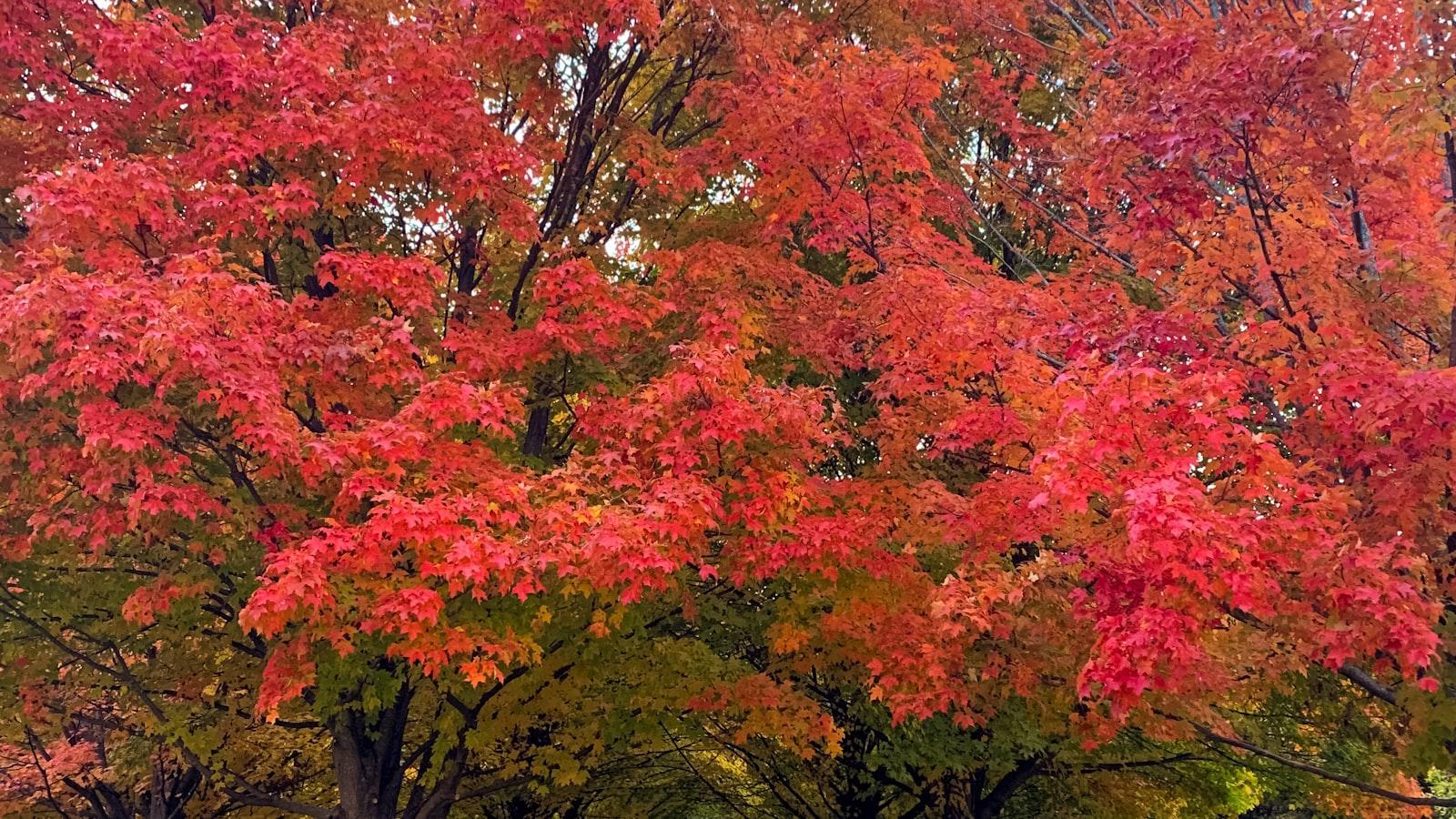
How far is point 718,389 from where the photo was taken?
21.6ft

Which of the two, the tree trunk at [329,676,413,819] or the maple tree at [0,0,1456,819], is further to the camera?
the tree trunk at [329,676,413,819]

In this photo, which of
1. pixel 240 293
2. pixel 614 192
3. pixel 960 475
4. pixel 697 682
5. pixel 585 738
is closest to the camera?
pixel 240 293

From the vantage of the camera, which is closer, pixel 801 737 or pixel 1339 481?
pixel 1339 481

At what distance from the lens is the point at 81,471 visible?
6238 mm

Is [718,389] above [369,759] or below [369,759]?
above

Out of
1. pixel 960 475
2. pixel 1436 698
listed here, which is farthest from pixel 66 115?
pixel 1436 698

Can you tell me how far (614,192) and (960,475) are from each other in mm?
5033

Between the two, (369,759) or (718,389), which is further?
(369,759)

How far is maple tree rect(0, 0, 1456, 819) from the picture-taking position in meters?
5.08

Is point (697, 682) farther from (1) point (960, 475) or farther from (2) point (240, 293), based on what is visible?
(2) point (240, 293)

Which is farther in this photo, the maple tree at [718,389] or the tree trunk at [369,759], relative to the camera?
the tree trunk at [369,759]

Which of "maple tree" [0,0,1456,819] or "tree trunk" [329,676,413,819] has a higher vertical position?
"maple tree" [0,0,1456,819]

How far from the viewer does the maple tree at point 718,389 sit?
508 centimetres

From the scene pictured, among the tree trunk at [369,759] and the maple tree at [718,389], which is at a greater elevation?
the maple tree at [718,389]
